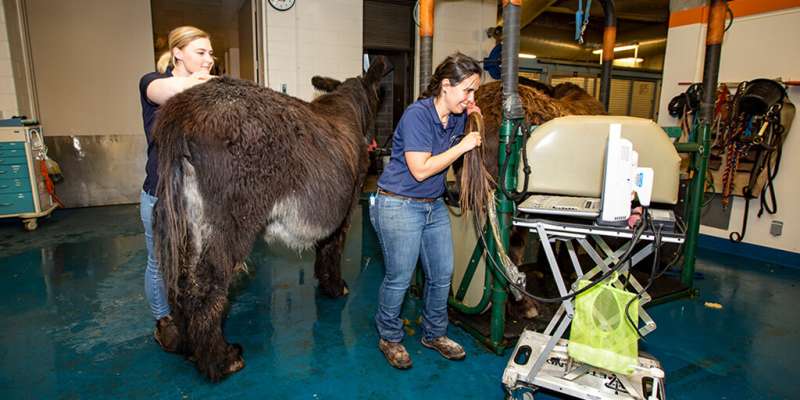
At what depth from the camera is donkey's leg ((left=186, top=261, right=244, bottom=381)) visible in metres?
2.02

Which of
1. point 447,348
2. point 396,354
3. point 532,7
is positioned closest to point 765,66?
point 532,7

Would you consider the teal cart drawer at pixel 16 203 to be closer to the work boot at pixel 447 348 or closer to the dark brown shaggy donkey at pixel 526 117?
the work boot at pixel 447 348

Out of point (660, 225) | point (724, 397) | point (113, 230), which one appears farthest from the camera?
point (113, 230)

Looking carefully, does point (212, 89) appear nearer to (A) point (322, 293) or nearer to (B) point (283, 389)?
(B) point (283, 389)

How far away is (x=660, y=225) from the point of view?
1703 millimetres

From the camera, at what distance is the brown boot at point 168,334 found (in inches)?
92.1

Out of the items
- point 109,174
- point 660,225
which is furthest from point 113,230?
point 660,225

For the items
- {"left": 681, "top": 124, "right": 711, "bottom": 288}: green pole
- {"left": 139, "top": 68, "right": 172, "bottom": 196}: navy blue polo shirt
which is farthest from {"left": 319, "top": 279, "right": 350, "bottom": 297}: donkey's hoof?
{"left": 681, "top": 124, "right": 711, "bottom": 288}: green pole

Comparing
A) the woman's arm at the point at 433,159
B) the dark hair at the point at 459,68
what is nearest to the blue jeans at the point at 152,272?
the woman's arm at the point at 433,159

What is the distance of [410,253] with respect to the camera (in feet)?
7.07

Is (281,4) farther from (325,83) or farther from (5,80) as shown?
(5,80)

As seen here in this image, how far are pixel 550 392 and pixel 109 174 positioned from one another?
248 inches

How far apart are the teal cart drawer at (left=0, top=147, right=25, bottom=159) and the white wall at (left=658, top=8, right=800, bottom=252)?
6935mm

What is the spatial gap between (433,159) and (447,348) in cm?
109
